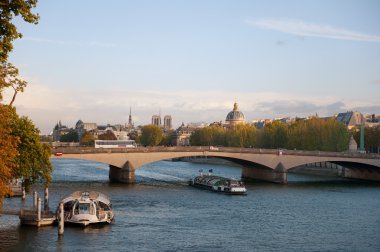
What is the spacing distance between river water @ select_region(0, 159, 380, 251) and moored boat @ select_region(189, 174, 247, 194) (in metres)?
1.37

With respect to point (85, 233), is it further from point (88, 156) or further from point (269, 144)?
point (269, 144)

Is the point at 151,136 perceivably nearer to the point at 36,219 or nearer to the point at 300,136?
the point at 300,136

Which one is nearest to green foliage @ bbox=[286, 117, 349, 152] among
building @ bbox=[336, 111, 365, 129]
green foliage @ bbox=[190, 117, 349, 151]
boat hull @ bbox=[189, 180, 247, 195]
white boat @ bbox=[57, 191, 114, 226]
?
green foliage @ bbox=[190, 117, 349, 151]

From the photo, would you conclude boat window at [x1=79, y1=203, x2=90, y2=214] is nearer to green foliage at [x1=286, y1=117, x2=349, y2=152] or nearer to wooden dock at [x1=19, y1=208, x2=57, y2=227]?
wooden dock at [x1=19, y1=208, x2=57, y2=227]

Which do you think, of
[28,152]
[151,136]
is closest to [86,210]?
[28,152]

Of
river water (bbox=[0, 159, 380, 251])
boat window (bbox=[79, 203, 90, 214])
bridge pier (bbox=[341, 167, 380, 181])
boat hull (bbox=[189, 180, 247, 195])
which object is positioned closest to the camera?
river water (bbox=[0, 159, 380, 251])

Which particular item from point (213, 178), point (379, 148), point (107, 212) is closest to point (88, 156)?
point (213, 178)

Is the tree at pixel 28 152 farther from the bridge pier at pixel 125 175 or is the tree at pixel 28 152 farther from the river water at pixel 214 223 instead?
the bridge pier at pixel 125 175

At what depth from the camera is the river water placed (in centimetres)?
3362

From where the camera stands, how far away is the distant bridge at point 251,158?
69.9 metres

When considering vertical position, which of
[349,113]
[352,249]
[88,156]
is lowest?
[352,249]

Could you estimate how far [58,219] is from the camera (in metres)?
35.2

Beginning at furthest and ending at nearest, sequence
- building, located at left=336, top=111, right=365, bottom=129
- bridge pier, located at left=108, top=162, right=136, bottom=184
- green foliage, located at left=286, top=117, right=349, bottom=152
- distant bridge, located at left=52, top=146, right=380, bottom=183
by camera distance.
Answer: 1. building, located at left=336, top=111, right=365, bottom=129
2. green foliage, located at left=286, top=117, right=349, bottom=152
3. distant bridge, located at left=52, top=146, right=380, bottom=183
4. bridge pier, located at left=108, top=162, right=136, bottom=184

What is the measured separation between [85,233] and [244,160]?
4542 centimetres
